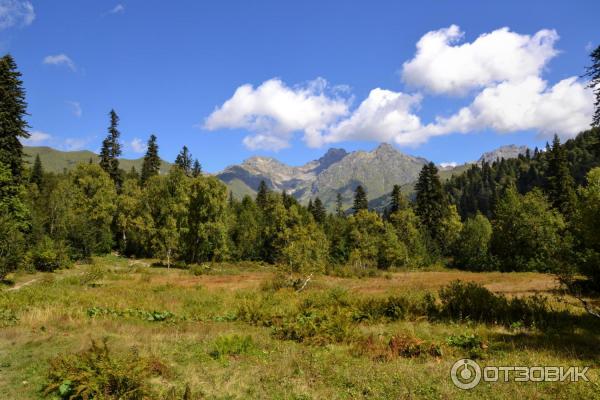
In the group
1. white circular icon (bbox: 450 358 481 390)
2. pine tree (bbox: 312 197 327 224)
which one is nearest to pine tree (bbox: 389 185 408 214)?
pine tree (bbox: 312 197 327 224)

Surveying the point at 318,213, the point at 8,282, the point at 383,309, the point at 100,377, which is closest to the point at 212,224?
the point at 8,282

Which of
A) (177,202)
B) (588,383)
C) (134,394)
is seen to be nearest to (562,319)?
(588,383)

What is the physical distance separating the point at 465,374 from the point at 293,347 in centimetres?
523

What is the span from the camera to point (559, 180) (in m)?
56.8

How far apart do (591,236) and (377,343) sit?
10.8m

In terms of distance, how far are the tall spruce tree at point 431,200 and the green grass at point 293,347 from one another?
Result: 5958cm

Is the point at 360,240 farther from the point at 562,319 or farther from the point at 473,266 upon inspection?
the point at 562,319

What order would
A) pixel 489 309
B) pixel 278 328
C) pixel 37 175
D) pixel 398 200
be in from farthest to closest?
pixel 398 200 < pixel 37 175 < pixel 489 309 < pixel 278 328

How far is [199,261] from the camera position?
58969 mm

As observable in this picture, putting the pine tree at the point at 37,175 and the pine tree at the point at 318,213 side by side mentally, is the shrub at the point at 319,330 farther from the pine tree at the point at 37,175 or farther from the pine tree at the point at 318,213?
the pine tree at the point at 318,213

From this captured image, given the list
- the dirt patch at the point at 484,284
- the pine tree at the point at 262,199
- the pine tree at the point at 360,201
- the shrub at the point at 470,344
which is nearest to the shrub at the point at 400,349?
the shrub at the point at 470,344

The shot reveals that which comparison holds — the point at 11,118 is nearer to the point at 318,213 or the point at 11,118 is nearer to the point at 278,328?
the point at 278,328

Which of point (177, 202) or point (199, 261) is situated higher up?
point (177, 202)

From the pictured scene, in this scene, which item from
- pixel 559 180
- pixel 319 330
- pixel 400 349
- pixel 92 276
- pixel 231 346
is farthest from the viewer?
pixel 559 180
